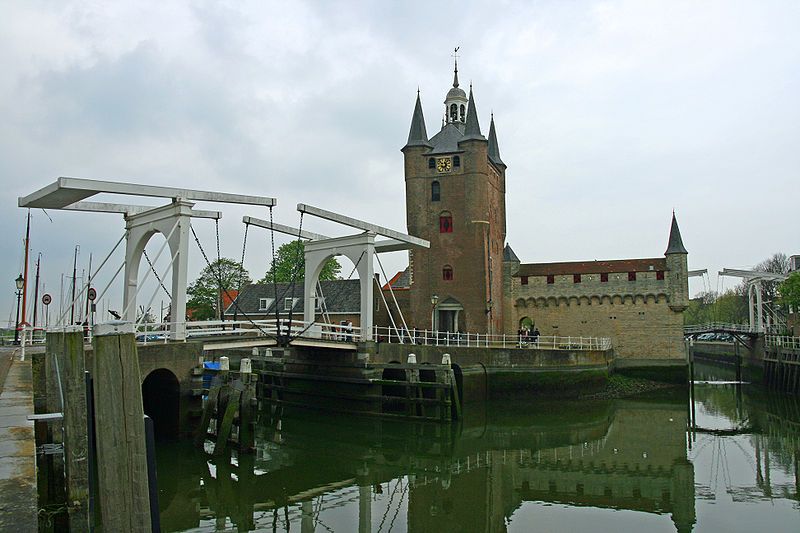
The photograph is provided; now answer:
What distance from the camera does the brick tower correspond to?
96.2 ft

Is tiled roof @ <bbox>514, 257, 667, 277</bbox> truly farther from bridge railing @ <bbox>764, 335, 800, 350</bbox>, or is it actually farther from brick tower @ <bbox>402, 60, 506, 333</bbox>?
bridge railing @ <bbox>764, 335, 800, 350</bbox>

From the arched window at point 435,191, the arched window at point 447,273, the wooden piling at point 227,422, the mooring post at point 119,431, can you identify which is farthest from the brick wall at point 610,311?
the mooring post at point 119,431

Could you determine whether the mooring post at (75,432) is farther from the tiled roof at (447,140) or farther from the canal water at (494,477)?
the tiled roof at (447,140)

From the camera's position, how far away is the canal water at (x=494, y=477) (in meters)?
10.3

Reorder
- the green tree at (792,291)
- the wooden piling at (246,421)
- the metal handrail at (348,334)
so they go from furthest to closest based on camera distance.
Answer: the green tree at (792,291) → the metal handrail at (348,334) → the wooden piling at (246,421)

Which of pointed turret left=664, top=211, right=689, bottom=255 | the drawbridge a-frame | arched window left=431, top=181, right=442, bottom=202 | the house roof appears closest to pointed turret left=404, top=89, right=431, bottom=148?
arched window left=431, top=181, right=442, bottom=202

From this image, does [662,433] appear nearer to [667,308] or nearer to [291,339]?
[291,339]

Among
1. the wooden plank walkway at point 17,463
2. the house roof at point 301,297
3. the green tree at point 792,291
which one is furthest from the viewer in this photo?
the house roof at point 301,297

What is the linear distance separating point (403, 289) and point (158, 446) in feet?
60.6

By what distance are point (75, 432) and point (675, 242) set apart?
29.1 meters

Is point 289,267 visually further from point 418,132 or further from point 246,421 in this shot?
point 246,421

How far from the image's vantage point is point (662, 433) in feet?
60.7

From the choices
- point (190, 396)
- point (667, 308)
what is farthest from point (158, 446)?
point (667, 308)

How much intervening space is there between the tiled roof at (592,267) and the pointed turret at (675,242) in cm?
64
